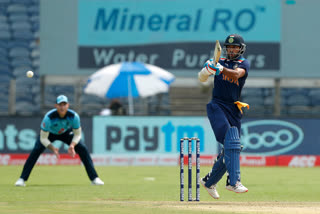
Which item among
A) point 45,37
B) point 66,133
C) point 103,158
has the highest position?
point 45,37

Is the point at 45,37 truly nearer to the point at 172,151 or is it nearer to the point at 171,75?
the point at 171,75

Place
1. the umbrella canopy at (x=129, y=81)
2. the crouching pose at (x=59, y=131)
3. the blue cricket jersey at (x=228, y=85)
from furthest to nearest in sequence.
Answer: the umbrella canopy at (x=129, y=81), the crouching pose at (x=59, y=131), the blue cricket jersey at (x=228, y=85)

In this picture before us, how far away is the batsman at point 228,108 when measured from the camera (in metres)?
7.59

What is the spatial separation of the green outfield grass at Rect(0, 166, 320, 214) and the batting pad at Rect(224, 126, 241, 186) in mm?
338

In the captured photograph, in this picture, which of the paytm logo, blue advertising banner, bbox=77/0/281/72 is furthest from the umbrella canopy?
blue advertising banner, bbox=77/0/281/72

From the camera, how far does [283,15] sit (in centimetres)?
1909

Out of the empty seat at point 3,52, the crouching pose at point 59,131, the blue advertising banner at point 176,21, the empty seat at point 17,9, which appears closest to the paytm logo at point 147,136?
the blue advertising banner at point 176,21

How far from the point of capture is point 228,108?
309 inches

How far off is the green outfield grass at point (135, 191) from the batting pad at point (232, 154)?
338 millimetres

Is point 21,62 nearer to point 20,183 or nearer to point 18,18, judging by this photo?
point 18,18

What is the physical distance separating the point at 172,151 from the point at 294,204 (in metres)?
9.27

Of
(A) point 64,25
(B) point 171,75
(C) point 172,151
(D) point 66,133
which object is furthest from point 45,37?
(D) point 66,133

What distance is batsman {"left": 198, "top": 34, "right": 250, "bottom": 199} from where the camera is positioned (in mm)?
7590

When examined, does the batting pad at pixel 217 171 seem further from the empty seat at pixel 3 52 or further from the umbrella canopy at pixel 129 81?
the empty seat at pixel 3 52
